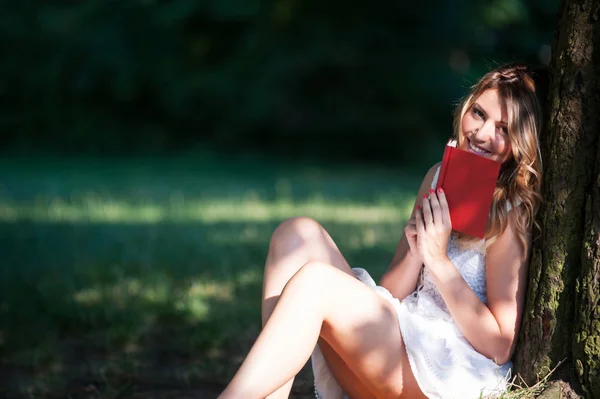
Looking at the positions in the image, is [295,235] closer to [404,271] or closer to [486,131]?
[404,271]

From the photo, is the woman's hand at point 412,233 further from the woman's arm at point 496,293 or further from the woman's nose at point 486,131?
the woman's nose at point 486,131

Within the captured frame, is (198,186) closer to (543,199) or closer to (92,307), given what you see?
(92,307)

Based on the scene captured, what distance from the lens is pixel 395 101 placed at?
18016 mm

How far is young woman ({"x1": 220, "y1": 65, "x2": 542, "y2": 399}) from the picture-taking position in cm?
260

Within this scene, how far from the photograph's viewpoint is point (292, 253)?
2.99 metres

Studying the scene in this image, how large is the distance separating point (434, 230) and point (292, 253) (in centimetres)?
50

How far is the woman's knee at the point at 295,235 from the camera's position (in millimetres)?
3012

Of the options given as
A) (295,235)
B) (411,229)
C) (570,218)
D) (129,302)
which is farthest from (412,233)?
(129,302)

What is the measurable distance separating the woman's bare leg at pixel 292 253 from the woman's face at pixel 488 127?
61 centimetres

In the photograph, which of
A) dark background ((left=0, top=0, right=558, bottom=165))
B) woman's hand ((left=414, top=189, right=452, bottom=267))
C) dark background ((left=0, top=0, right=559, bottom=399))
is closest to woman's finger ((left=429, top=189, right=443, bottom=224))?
woman's hand ((left=414, top=189, right=452, bottom=267))

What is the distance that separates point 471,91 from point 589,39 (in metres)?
0.49

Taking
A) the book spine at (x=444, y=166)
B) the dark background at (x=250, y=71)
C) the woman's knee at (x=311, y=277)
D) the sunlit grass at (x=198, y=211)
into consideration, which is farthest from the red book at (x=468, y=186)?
the dark background at (x=250, y=71)

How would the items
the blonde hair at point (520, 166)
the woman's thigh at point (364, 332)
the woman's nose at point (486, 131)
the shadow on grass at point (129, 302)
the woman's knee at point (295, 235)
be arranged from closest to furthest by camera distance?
the woman's thigh at point (364, 332), the blonde hair at point (520, 166), the woman's nose at point (486, 131), the woman's knee at point (295, 235), the shadow on grass at point (129, 302)

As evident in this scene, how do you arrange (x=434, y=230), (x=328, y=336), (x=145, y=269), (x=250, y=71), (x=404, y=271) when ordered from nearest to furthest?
(x=328, y=336) < (x=434, y=230) < (x=404, y=271) < (x=145, y=269) < (x=250, y=71)
